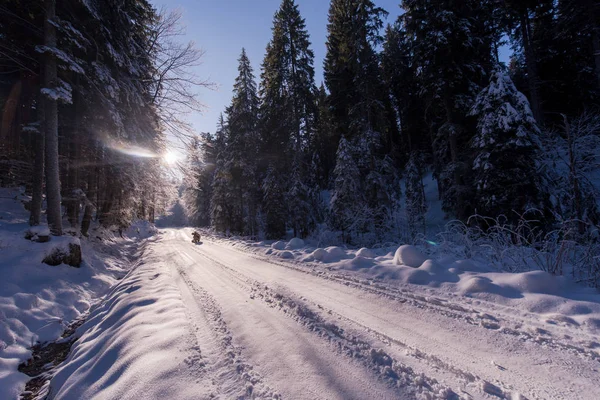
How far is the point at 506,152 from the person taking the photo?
9453 mm

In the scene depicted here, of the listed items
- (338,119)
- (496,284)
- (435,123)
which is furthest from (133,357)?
(338,119)

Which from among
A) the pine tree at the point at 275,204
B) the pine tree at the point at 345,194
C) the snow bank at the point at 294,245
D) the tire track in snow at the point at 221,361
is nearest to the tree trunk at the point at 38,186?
the tire track in snow at the point at 221,361

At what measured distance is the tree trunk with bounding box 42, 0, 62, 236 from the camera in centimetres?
666

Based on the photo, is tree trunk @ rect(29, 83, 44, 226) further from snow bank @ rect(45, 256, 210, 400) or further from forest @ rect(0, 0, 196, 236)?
snow bank @ rect(45, 256, 210, 400)

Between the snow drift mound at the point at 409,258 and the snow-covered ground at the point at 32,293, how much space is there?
5.92 meters

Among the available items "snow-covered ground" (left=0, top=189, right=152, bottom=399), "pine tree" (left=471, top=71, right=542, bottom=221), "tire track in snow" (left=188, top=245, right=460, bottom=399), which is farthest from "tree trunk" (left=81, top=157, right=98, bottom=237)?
"pine tree" (left=471, top=71, right=542, bottom=221)

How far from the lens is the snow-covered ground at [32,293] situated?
3305 mm

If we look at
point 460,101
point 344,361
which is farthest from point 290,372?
point 460,101

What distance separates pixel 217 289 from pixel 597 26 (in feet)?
63.9

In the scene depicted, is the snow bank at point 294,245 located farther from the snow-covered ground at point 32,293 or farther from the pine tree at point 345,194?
the snow-covered ground at point 32,293

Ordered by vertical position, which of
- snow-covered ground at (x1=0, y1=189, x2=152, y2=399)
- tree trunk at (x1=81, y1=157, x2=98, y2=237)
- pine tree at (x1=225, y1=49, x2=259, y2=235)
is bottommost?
snow-covered ground at (x1=0, y1=189, x2=152, y2=399)

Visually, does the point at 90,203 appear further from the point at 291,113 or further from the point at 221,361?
the point at 291,113

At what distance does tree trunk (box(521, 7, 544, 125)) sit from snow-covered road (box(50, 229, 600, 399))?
16487 millimetres

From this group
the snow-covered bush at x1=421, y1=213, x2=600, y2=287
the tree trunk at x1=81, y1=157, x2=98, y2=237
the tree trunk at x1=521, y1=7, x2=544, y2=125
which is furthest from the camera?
the tree trunk at x1=521, y1=7, x2=544, y2=125
